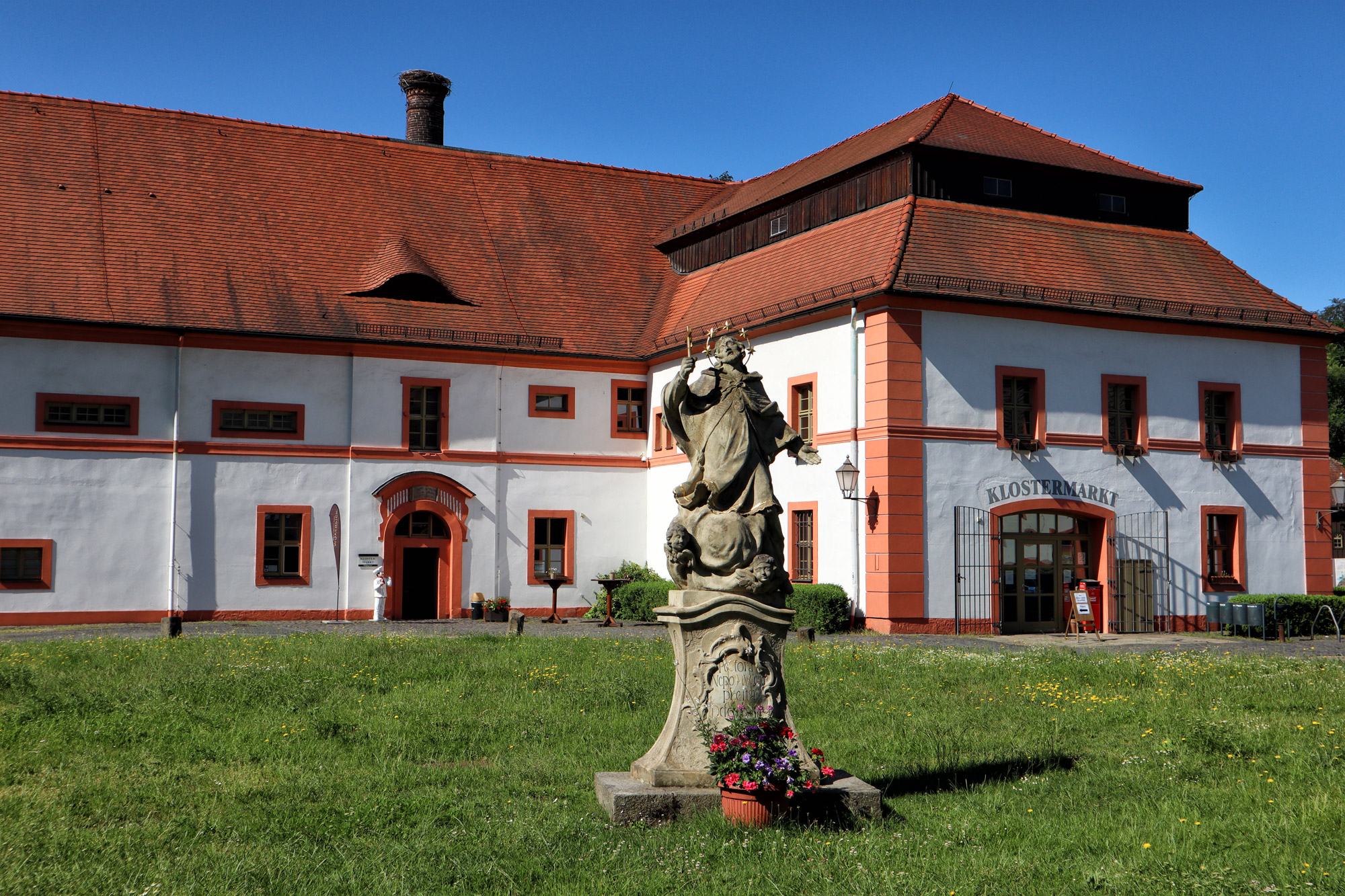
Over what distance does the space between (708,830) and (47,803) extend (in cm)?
437

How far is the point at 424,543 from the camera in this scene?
90.0 feet

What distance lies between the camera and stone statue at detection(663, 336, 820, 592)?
A: 809 centimetres

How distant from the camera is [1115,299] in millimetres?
23984

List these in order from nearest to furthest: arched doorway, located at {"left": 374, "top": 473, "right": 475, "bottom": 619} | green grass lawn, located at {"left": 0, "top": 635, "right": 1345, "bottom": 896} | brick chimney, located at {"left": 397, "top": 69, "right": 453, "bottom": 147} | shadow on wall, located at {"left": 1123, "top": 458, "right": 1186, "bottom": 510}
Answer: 1. green grass lawn, located at {"left": 0, "top": 635, "right": 1345, "bottom": 896}
2. shadow on wall, located at {"left": 1123, "top": 458, "right": 1186, "bottom": 510}
3. arched doorway, located at {"left": 374, "top": 473, "right": 475, "bottom": 619}
4. brick chimney, located at {"left": 397, "top": 69, "right": 453, "bottom": 147}

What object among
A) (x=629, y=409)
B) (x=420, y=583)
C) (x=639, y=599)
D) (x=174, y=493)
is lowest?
(x=639, y=599)

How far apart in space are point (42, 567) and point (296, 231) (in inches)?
363

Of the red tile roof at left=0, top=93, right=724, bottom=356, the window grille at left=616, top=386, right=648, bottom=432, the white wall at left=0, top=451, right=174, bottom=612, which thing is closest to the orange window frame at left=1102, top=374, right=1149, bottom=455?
the window grille at left=616, top=386, right=648, bottom=432

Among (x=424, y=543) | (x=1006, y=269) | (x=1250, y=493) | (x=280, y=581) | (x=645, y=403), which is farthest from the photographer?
(x=645, y=403)

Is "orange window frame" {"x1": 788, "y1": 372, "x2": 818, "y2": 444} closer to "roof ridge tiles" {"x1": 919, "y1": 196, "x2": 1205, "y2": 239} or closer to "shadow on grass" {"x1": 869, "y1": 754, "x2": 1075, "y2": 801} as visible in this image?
"roof ridge tiles" {"x1": 919, "y1": 196, "x2": 1205, "y2": 239}

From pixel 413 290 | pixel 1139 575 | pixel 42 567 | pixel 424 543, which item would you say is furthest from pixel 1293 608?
pixel 42 567

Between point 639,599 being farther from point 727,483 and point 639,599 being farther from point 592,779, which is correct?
point 727,483

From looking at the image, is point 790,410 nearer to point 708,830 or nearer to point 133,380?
point 133,380

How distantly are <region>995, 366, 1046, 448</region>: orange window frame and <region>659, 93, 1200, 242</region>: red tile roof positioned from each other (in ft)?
15.6

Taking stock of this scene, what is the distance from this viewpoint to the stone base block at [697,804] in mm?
7688
